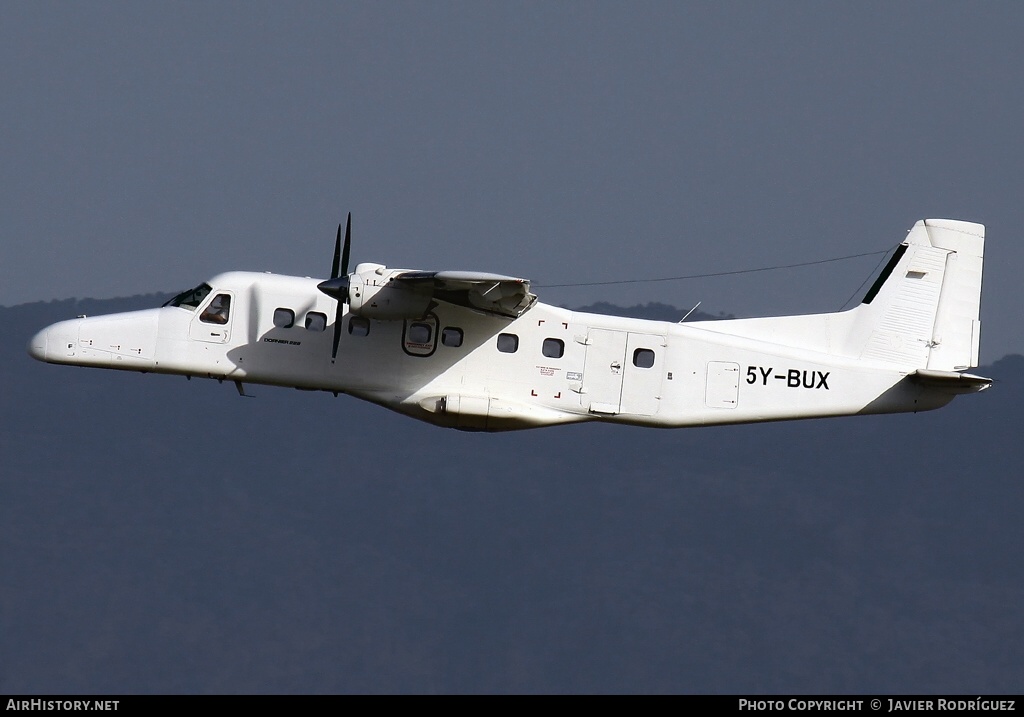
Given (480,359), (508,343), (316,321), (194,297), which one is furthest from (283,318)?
(508,343)

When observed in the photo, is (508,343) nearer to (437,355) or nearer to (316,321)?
(437,355)

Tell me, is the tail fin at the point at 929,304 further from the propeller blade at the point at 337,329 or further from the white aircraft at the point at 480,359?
the propeller blade at the point at 337,329

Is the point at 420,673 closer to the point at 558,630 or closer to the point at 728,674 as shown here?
the point at 558,630

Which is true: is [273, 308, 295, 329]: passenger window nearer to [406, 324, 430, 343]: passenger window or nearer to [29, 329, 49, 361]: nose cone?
[406, 324, 430, 343]: passenger window

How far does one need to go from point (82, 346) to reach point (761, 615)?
176215 mm

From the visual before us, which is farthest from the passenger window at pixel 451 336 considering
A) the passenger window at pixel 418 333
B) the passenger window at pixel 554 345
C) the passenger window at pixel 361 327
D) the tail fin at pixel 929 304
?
the tail fin at pixel 929 304

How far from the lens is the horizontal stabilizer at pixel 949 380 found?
84.7 ft

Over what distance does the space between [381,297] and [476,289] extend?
63.8 inches

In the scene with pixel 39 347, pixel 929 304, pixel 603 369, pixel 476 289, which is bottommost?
pixel 39 347

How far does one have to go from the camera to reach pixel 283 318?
83.3 ft

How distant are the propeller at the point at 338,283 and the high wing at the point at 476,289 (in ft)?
2.85

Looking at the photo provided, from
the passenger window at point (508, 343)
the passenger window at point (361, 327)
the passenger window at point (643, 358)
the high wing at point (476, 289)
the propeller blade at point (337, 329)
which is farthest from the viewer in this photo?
the passenger window at point (643, 358)

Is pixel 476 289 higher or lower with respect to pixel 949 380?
higher

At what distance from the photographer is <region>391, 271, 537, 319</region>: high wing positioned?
23453 millimetres
